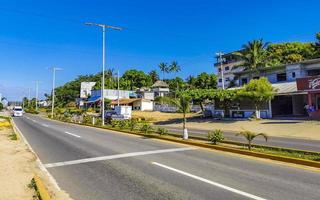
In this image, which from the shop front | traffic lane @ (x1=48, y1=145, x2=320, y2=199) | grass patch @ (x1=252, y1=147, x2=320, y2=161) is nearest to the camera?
traffic lane @ (x1=48, y1=145, x2=320, y2=199)

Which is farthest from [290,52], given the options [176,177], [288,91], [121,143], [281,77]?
[176,177]

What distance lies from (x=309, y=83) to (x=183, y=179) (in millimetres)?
28699

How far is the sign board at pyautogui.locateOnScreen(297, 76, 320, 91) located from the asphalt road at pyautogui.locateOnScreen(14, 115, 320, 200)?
77.5 feet

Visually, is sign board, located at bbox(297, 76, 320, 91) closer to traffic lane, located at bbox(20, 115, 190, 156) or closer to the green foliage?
traffic lane, located at bbox(20, 115, 190, 156)

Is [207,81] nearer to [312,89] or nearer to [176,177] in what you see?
[312,89]

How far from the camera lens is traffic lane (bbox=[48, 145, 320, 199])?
6625mm

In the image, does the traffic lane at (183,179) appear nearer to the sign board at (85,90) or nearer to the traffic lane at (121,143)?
the traffic lane at (121,143)

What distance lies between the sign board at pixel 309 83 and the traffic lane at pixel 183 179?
79.6ft

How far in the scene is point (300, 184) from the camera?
24.1 ft

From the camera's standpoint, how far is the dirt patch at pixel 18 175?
6.70m

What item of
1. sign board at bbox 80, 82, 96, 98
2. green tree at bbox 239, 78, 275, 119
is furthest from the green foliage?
sign board at bbox 80, 82, 96, 98

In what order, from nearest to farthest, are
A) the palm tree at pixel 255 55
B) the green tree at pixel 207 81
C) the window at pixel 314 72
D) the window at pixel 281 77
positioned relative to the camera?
the window at pixel 314 72, the window at pixel 281 77, the palm tree at pixel 255 55, the green tree at pixel 207 81

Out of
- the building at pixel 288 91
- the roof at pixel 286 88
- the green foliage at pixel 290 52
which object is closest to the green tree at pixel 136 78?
the green foliage at pixel 290 52

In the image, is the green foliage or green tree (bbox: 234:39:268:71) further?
the green foliage
